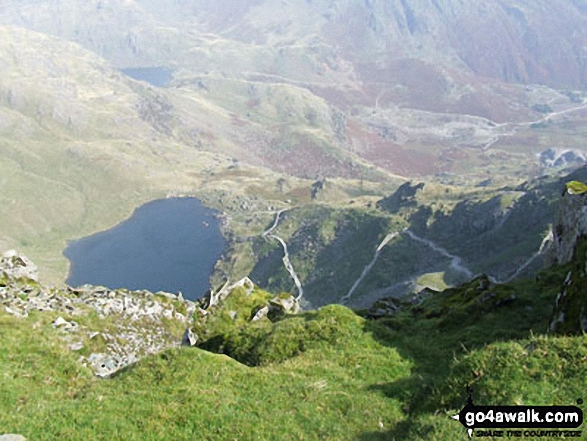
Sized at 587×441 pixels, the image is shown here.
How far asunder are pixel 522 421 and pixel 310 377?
13804 mm

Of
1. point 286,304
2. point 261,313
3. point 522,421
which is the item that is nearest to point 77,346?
point 261,313

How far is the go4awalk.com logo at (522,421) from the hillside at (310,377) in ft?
1.97

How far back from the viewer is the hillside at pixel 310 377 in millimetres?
20469

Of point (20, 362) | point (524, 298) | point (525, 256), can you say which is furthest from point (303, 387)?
point (525, 256)

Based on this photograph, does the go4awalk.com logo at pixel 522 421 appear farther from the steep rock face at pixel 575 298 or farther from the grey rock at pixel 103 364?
the grey rock at pixel 103 364

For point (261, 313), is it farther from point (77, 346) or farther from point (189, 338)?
point (77, 346)

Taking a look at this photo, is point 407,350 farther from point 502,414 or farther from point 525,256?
point 525,256

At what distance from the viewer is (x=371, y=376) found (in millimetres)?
30938

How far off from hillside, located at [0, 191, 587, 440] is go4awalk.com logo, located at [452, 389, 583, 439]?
600 millimetres

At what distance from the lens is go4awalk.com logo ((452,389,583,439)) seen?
1697 cm

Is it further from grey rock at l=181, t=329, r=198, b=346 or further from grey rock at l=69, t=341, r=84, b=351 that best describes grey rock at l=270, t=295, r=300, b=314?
grey rock at l=69, t=341, r=84, b=351

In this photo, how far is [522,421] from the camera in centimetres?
1770

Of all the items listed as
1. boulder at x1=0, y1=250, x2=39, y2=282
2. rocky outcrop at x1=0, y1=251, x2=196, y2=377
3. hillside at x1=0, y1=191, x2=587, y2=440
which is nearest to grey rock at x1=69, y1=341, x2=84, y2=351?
rocky outcrop at x1=0, y1=251, x2=196, y2=377

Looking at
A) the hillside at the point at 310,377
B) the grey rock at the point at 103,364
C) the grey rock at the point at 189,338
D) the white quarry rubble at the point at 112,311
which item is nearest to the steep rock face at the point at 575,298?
the hillside at the point at 310,377
